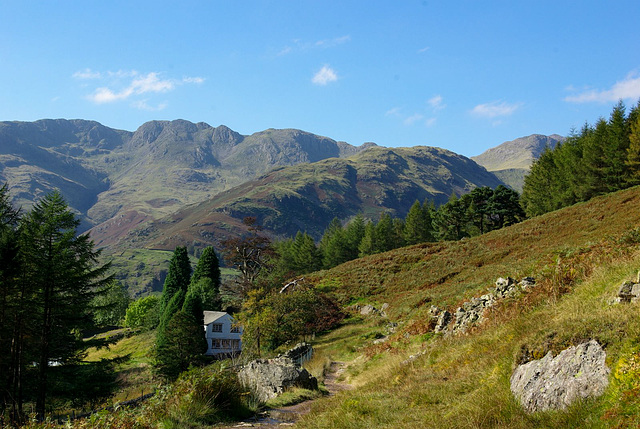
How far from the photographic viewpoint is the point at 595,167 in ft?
180

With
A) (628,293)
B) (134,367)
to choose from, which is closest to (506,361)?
(628,293)

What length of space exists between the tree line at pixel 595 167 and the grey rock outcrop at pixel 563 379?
54.8 metres

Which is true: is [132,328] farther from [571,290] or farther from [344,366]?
[571,290]

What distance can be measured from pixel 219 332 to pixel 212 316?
2404mm

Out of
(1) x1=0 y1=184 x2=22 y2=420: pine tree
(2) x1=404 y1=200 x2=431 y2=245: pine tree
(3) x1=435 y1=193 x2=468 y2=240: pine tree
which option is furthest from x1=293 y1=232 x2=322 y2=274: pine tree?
(1) x1=0 y1=184 x2=22 y2=420: pine tree

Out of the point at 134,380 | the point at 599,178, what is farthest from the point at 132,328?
the point at 599,178

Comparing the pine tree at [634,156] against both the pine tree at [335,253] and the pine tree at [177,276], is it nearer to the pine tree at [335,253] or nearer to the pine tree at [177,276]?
the pine tree at [335,253]

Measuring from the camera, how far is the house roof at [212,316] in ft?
181

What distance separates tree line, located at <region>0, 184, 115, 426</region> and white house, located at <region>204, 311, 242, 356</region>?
2687 centimetres

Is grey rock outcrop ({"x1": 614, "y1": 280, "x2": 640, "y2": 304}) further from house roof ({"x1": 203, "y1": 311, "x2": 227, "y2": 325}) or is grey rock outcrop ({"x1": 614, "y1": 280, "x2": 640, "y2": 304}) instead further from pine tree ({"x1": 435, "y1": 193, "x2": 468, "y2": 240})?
pine tree ({"x1": 435, "y1": 193, "x2": 468, "y2": 240})

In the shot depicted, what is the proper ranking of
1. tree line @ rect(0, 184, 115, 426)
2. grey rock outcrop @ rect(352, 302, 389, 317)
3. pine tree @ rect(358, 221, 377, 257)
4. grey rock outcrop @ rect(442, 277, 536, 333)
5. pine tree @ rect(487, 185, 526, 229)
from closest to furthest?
grey rock outcrop @ rect(442, 277, 536, 333), tree line @ rect(0, 184, 115, 426), grey rock outcrop @ rect(352, 302, 389, 317), pine tree @ rect(487, 185, 526, 229), pine tree @ rect(358, 221, 377, 257)

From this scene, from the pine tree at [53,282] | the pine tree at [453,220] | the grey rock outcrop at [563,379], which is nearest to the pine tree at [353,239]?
the pine tree at [453,220]

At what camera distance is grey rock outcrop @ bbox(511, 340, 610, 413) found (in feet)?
17.4

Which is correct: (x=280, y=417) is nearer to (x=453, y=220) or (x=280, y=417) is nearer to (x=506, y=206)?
(x=506, y=206)
